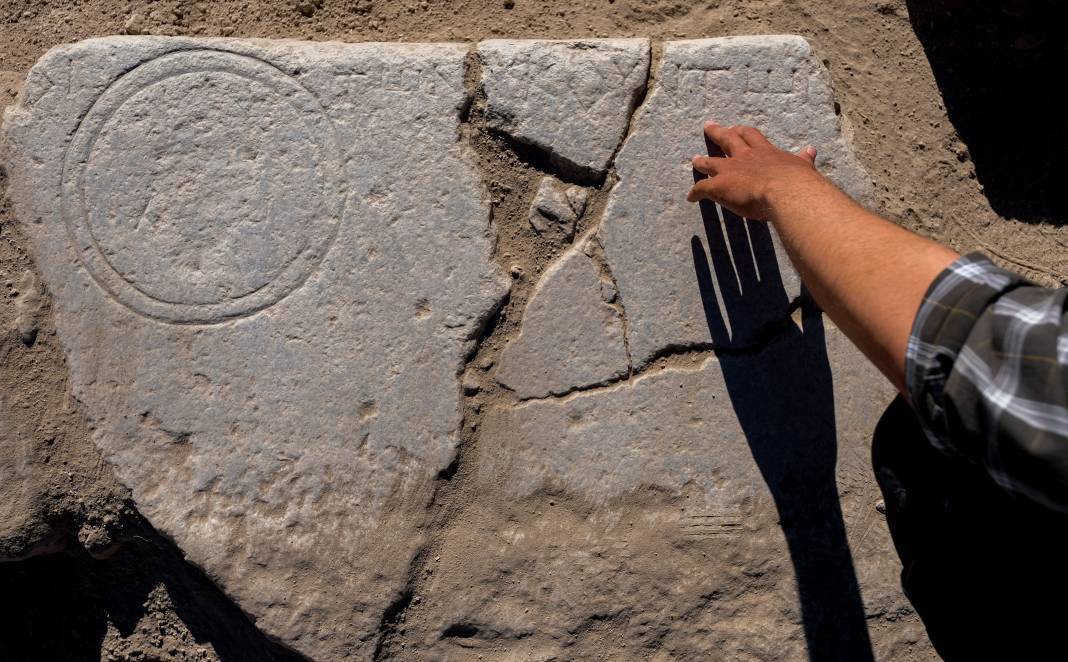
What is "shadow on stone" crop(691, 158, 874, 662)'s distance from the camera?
5.34 ft

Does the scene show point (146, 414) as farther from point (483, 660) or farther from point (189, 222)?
point (483, 660)

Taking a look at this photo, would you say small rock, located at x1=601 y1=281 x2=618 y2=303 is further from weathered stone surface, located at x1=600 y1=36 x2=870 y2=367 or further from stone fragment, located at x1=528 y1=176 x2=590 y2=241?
stone fragment, located at x1=528 y1=176 x2=590 y2=241

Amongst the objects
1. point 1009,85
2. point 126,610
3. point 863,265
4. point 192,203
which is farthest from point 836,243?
point 126,610

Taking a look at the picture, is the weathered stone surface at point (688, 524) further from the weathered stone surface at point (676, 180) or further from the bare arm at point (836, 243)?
the bare arm at point (836, 243)

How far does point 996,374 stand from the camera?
2.96 ft

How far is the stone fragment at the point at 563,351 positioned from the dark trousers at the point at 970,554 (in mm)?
517

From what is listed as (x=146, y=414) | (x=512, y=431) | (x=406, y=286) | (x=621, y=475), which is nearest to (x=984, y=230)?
(x=621, y=475)

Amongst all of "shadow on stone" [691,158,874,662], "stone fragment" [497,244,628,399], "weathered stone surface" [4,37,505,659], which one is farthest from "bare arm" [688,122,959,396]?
"weathered stone surface" [4,37,505,659]

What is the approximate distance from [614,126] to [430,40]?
485 mm

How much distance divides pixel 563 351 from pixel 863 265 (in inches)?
25.8

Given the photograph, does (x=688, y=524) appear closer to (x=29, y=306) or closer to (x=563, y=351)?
(x=563, y=351)

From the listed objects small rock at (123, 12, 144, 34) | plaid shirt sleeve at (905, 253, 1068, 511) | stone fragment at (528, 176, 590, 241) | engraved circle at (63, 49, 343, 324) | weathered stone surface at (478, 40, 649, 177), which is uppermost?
small rock at (123, 12, 144, 34)

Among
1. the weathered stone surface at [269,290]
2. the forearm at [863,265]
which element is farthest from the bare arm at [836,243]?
the weathered stone surface at [269,290]

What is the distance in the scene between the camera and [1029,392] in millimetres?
876
